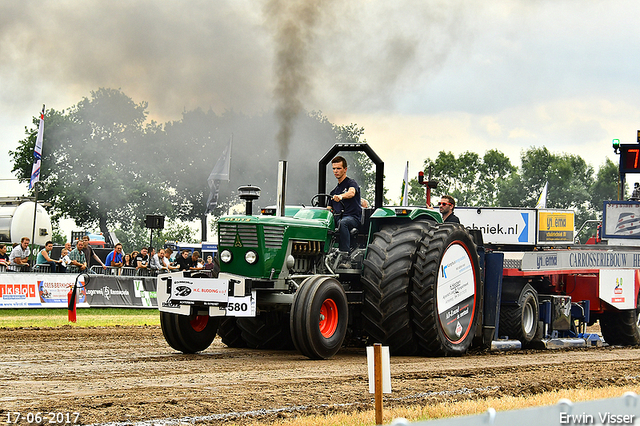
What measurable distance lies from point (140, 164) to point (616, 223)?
4081 cm

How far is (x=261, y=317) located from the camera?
1048cm

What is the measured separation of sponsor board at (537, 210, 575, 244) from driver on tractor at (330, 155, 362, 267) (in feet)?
58.2

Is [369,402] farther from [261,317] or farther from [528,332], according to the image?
[528,332]

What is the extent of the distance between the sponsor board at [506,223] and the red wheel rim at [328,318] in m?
15.3

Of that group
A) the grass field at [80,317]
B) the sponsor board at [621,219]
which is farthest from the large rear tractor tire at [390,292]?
the sponsor board at [621,219]

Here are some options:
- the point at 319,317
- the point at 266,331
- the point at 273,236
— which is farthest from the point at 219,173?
the point at 319,317

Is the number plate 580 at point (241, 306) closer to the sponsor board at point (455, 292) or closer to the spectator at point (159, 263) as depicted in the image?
the sponsor board at point (455, 292)

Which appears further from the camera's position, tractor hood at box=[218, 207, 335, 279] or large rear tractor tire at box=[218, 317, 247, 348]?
large rear tractor tire at box=[218, 317, 247, 348]

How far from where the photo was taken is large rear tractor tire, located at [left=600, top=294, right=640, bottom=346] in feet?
46.4

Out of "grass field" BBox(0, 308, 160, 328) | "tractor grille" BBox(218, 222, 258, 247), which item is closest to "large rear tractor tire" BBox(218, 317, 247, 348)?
"tractor grille" BBox(218, 222, 258, 247)

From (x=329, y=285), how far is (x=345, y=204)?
1636mm

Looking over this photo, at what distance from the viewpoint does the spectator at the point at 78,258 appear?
65.6 ft

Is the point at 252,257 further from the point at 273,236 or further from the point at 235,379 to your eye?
the point at 235,379

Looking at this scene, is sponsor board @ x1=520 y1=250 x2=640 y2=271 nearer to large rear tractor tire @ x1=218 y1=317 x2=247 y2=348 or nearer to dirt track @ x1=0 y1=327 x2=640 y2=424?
dirt track @ x1=0 y1=327 x2=640 y2=424
